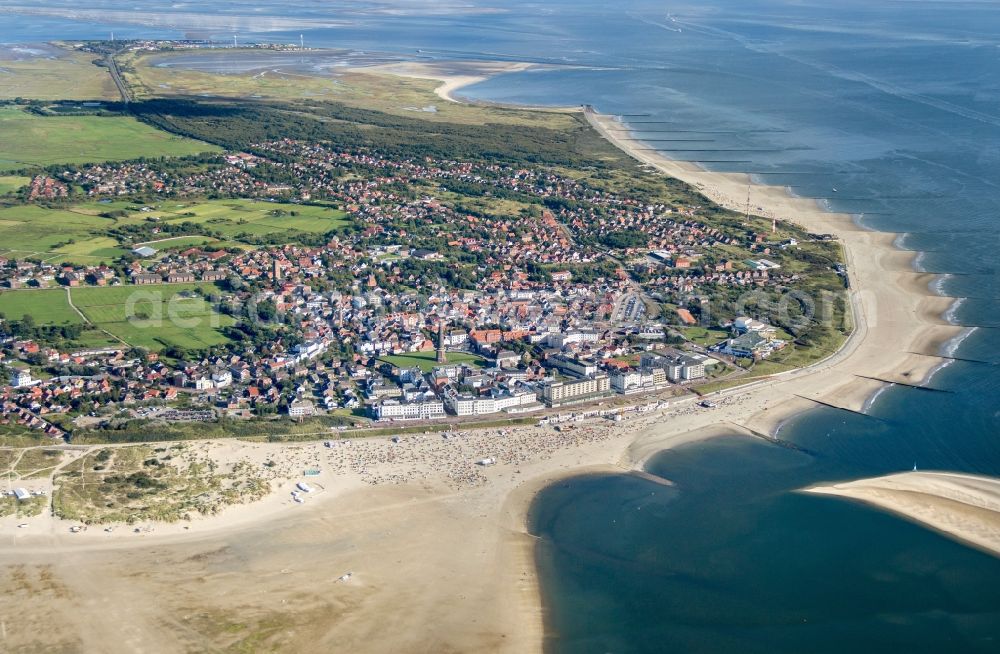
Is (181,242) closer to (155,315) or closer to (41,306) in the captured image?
(41,306)

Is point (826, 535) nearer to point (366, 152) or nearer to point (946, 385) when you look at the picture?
point (946, 385)

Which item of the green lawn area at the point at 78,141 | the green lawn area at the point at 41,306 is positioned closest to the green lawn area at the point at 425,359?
the green lawn area at the point at 41,306

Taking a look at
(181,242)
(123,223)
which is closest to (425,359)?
(181,242)

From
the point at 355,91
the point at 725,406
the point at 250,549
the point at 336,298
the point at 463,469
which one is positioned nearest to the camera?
the point at 250,549

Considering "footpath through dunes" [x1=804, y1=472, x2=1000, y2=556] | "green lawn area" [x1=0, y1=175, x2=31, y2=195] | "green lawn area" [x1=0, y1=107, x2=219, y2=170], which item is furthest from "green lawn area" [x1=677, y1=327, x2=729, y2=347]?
"green lawn area" [x1=0, y1=107, x2=219, y2=170]

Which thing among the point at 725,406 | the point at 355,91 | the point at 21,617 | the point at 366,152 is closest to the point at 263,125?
the point at 366,152

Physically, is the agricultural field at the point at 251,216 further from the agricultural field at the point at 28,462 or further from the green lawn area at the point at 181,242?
the agricultural field at the point at 28,462
